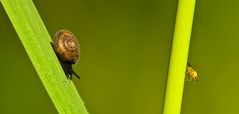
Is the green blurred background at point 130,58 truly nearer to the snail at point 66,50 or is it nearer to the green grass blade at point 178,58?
the snail at point 66,50

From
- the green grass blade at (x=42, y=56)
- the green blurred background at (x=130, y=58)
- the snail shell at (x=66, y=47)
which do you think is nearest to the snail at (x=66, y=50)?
the snail shell at (x=66, y=47)

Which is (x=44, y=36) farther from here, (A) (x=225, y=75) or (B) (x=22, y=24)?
(A) (x=225, y=75)

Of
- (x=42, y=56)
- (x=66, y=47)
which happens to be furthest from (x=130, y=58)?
(x=42, y=56)

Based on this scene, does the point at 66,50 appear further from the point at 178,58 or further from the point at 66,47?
the point at 178,58

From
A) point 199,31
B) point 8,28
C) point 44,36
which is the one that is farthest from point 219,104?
point 44,36

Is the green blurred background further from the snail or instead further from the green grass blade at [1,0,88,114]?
the green grass blade at [1,0,88,114]
